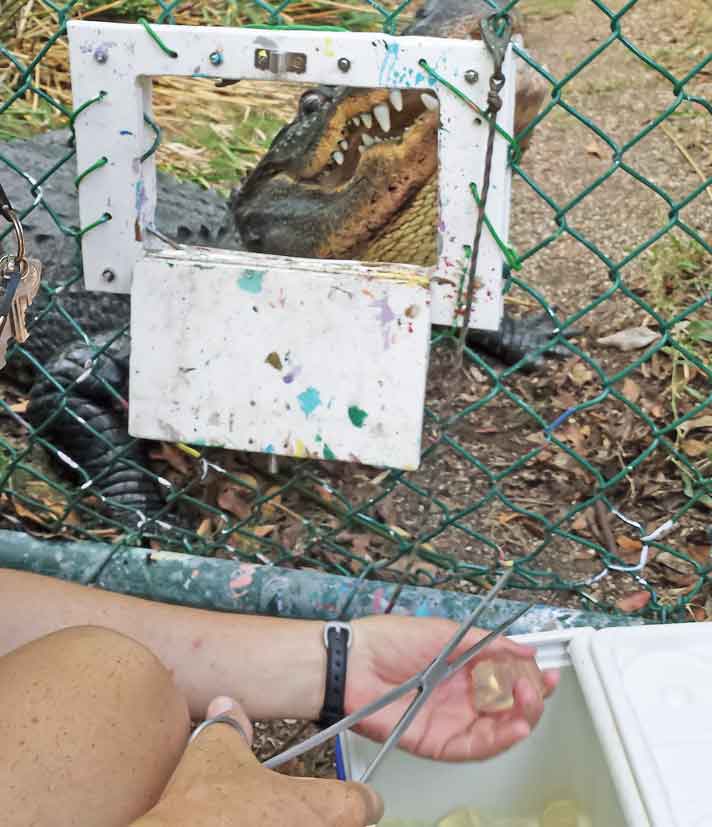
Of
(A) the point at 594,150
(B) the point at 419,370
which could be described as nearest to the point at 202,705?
(B) the point at 419,370

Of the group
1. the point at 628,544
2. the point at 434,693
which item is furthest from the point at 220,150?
the point at 434,693

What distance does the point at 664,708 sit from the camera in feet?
4.17

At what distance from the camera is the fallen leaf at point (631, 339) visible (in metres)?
2.42

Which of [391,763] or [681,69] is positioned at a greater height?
[681,69]

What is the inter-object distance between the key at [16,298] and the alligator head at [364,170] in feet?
2.51

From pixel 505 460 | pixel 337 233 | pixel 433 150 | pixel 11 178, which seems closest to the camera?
pixel 433 150

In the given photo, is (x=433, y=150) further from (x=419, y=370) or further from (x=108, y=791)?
(x=108, y=791)

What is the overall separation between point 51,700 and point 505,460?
130cm

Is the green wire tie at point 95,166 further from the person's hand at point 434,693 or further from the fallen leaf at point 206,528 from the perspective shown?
the fallen leaf at point 206,528

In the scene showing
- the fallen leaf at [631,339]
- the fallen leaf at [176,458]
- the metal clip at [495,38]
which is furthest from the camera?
the fallen leaf at [631,339]

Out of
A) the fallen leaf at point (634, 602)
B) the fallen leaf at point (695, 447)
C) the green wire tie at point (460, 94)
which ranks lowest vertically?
the fallen leaf at point (634, 602)

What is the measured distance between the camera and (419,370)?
1.37m

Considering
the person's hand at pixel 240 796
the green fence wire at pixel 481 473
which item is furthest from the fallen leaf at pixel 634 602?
the person's hand at pixel 240 796

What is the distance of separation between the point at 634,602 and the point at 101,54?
4.00ft
